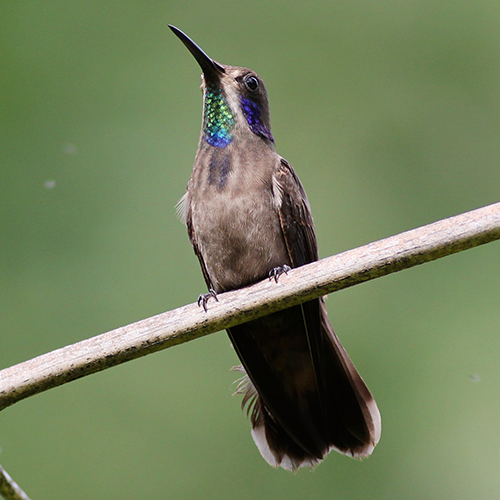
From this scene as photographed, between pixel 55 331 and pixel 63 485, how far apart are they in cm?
105

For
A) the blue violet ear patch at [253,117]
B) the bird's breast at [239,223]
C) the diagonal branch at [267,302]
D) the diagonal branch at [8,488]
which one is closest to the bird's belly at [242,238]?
the bird's breast at [239,223]

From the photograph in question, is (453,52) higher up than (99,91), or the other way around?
(99,91)

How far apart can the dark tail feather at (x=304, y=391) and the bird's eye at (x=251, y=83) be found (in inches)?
42.1

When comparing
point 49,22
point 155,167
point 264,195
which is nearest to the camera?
point 264,195

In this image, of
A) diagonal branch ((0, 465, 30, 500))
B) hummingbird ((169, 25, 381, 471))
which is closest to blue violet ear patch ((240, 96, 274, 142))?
hummingbird ((169, 25, 381, 471))

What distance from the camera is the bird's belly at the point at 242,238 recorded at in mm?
2873

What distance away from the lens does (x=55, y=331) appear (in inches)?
197

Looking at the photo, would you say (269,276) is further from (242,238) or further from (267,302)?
(267,302)

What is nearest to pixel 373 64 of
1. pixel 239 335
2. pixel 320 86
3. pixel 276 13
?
pixel 320 86

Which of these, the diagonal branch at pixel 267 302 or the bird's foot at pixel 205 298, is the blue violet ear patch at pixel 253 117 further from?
the diagonal branch at pixel 267 302

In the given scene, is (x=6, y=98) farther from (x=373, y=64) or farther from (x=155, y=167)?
(x=373, y=64)

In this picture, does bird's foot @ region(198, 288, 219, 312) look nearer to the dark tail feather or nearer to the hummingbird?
the hummingbird

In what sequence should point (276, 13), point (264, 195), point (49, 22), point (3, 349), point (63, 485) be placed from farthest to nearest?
point (276, 13), point (49, 22), point (3, 349), point (63, 485), point (264, 195)

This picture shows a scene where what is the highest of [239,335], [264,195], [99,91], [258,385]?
[99,91]
